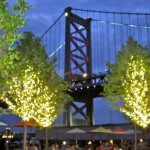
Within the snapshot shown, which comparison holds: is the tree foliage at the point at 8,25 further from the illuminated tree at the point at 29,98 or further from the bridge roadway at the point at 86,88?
the bridge roadway at the point at 86,88

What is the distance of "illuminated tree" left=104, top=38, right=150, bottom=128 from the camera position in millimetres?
19672

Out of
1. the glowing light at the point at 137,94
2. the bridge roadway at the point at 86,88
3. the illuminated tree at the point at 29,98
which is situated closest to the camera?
the illuminated tree at the point at 29,98

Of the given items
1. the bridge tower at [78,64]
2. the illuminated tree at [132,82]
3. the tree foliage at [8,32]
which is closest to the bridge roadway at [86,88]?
the bridge tower at [78,64]

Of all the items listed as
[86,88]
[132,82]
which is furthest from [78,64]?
[132,82]

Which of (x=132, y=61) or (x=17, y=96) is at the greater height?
(x=132, y=61)

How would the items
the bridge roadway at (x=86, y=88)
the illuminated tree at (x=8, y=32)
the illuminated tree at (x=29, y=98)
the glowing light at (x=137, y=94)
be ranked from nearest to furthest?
the illuminated tree at (x=8, y=32)
the illuminated tree at (x=29, y=98)
the glowing light at (x=137, y=94)
the bridge roadway at (x=86, y=88)

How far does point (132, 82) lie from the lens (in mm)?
20453

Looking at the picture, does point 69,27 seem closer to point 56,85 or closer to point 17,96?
point 56,85

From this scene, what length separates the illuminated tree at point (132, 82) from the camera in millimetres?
19672

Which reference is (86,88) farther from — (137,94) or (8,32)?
(8,32)

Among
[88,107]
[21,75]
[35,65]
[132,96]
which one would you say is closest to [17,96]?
[21,75]

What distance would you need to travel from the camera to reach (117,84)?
24.0m

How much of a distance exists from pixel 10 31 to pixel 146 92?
11.9 meters

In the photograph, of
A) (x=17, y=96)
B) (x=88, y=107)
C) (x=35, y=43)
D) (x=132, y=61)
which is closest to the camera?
(x=17, y=96)
